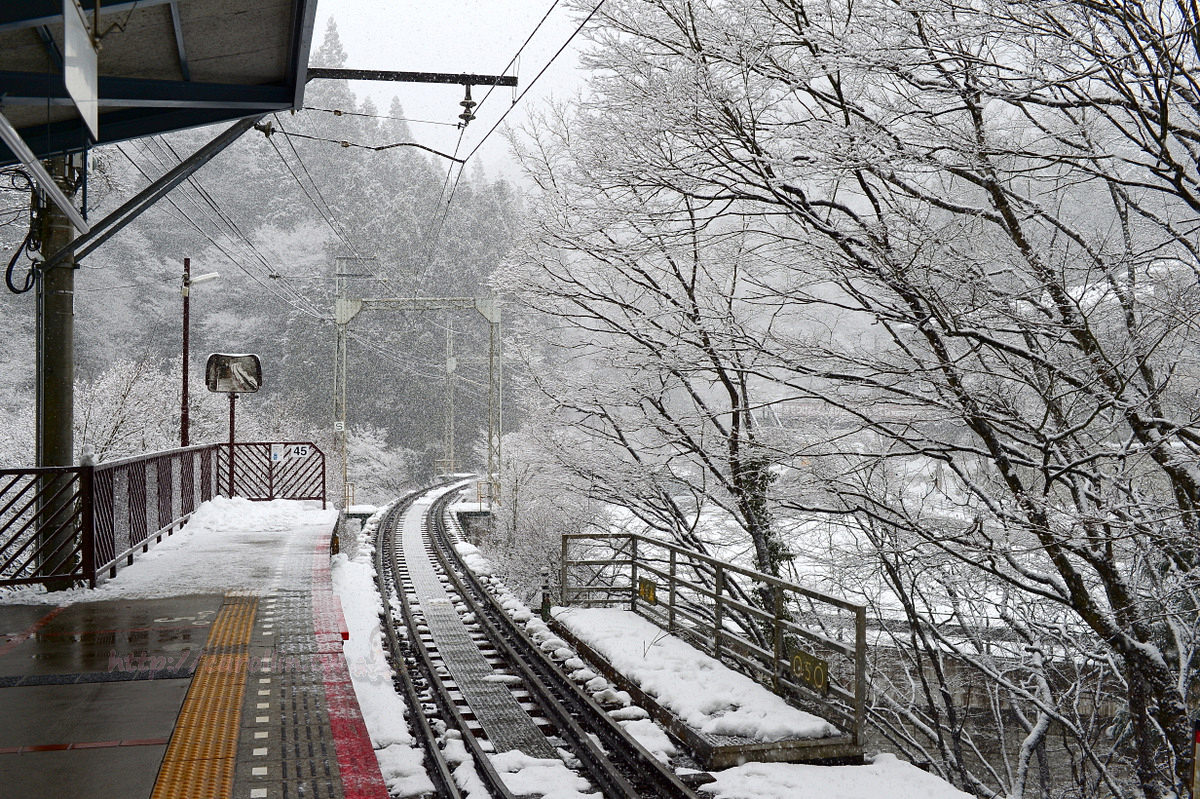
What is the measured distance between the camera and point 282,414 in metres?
48.1

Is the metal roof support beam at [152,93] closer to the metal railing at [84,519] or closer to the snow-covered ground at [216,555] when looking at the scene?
the metal railing at [84,519]

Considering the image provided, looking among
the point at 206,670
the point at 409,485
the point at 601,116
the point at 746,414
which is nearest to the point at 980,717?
the point at 746,414

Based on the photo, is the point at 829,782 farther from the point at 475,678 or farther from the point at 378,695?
the point at 475,678

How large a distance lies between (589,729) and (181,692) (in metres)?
3.30

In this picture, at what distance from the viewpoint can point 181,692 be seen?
535 cm

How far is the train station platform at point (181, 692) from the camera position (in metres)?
4.14

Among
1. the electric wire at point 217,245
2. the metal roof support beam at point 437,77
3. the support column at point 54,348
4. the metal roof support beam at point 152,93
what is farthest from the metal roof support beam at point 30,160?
the electric wire at point 217,245

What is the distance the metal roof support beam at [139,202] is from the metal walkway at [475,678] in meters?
5.69

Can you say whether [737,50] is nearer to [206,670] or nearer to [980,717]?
[206,670]

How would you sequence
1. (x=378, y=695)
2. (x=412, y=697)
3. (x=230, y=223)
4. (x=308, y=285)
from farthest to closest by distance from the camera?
(x=308, y=285), (x=230, y=223), (x=412, y=697), (x=378, y=695)

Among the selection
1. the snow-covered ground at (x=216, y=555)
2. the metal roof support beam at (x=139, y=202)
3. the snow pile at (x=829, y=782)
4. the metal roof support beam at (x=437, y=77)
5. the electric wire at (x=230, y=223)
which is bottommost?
the snow pile at (x=829, y=782)

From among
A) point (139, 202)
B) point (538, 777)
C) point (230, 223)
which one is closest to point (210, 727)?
point (538, 777)

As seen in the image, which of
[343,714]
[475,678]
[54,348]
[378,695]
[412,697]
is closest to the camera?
[343,714]

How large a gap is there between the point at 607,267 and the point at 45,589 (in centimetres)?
688
